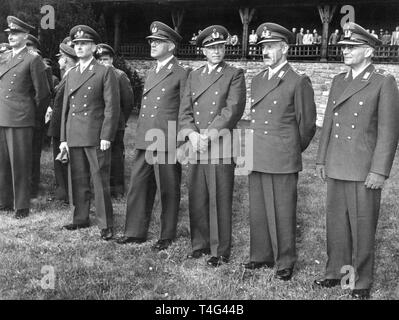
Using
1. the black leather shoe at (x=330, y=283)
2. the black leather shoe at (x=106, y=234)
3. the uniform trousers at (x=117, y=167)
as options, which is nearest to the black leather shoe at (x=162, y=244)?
the black leather shoe at (x=106, y=234)

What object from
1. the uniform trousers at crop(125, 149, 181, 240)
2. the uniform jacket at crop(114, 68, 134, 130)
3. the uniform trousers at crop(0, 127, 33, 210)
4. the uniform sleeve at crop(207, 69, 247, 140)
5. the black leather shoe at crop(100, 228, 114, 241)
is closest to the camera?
the uniform sleeve at crop(207, 69, 247, 140)

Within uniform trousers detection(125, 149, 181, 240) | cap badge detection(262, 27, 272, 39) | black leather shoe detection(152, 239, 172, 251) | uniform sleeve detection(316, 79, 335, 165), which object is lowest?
black leather shoe detection(152, 239, 172, 251)

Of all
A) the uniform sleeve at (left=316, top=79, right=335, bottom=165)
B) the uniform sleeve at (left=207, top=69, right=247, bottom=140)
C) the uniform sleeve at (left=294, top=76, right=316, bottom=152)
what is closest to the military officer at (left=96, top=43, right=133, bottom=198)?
the uniform sleeve at (left=207, top=69, right=247, bottom=140)

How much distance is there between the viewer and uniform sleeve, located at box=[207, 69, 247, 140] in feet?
15.9

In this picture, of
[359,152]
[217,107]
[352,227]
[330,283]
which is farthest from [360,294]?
[217,107]

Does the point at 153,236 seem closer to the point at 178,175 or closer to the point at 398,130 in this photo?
the point at 178,175

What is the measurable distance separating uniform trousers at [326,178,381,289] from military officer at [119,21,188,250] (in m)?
1.69

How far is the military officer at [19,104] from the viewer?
6.24 m

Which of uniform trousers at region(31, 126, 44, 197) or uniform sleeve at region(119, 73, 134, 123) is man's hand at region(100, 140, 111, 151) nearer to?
uniform sleeve at region(119, 73, 134, 123)

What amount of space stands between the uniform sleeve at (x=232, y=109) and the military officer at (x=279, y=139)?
5.2 inches

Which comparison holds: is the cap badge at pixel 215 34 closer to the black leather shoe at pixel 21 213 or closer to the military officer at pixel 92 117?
the military officer at pixel 92 117

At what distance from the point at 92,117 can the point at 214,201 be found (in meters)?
1.63

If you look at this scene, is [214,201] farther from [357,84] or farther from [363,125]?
[357,84]

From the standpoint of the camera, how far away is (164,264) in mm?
4965
